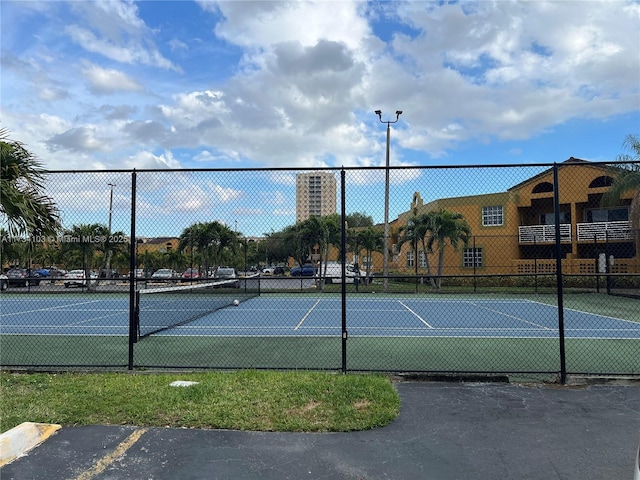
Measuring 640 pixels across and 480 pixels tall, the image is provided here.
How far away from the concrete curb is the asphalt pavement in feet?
0.33

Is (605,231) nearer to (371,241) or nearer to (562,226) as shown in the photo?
(562,226)

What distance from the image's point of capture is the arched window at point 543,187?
105ft

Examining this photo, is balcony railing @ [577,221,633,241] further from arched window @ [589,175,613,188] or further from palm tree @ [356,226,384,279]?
palm tree @ [356,226,384,279]

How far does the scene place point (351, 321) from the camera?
52.5 feet

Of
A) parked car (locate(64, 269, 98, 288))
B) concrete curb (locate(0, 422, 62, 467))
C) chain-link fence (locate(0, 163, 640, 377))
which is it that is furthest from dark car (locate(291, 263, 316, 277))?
concrete curb (locate(0, 422, 62, 467))

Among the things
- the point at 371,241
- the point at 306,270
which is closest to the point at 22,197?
the point at 371,241

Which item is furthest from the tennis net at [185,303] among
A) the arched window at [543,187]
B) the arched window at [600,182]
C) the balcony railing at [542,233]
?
the arched window at [600,182]

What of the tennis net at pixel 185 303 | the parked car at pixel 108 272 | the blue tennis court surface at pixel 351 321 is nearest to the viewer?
the blue tennis court surface at pixel 351 321

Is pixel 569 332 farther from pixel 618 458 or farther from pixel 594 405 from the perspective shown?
pixel 618 458

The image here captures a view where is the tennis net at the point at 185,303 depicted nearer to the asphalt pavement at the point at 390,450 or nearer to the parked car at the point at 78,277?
the parked car at the point at 78,277

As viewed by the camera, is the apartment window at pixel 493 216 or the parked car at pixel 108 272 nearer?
the parked car at pixel 108 272

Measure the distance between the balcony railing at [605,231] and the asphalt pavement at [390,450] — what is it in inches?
1011

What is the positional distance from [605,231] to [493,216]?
627cm

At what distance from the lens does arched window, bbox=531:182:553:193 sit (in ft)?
105
